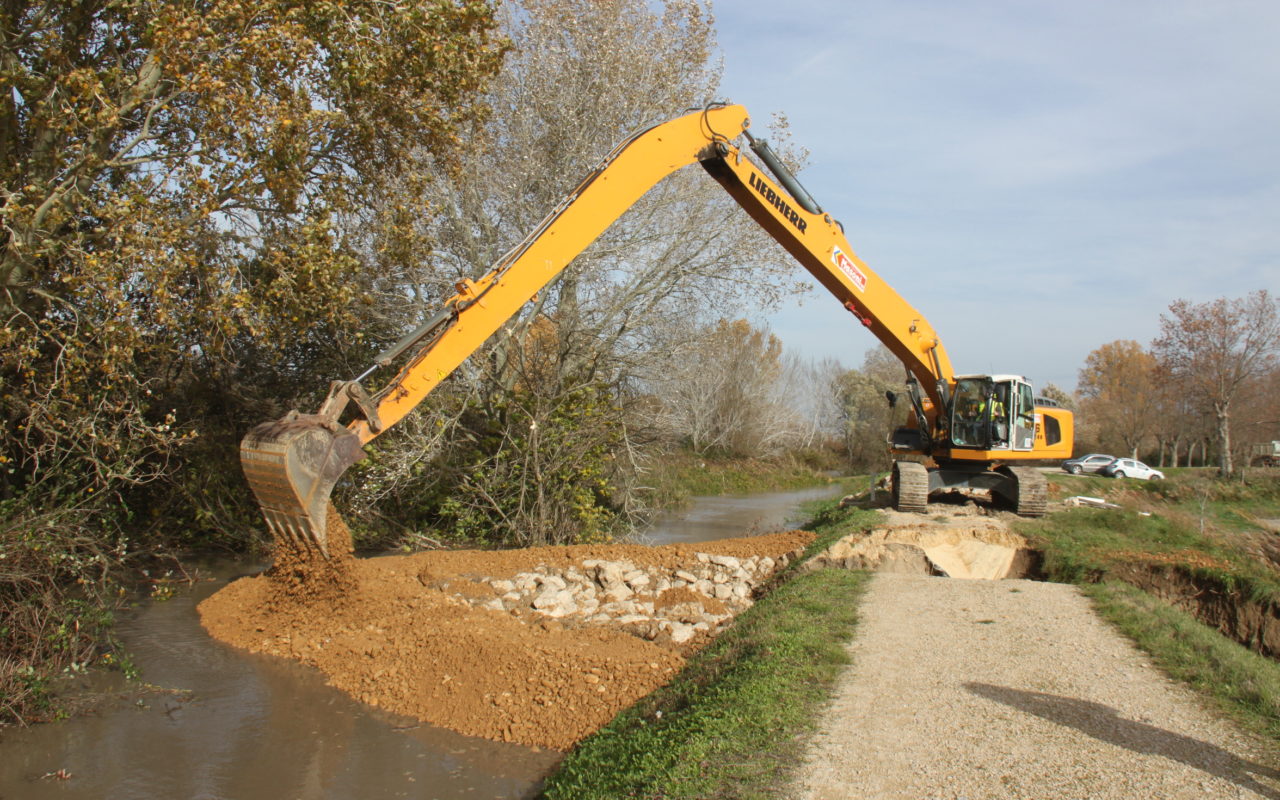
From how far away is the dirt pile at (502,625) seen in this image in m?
7.26

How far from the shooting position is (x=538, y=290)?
9.42 metres

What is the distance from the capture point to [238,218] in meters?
10.4

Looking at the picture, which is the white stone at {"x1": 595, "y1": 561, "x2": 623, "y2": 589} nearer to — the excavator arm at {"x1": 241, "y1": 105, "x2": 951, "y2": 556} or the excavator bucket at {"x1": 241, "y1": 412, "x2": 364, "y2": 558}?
the excavator arm at {"x1": 241, "y1": 105, "x2": 951, "y2": 556}

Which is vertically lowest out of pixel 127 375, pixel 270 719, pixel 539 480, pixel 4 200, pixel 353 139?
pixel 270 719

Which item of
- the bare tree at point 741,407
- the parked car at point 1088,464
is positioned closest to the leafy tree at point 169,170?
the bare tree at point 741,407

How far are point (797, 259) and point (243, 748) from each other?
8967mm

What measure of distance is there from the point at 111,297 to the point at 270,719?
A: 3838 mm

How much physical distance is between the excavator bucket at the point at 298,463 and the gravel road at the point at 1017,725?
446 cm

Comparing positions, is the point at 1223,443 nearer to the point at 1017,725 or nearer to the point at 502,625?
the point at 502,625

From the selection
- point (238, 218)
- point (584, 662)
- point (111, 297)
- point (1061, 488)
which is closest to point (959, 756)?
point (584, 662)

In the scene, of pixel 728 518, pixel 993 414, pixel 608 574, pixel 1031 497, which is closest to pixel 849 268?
pixel 993 414

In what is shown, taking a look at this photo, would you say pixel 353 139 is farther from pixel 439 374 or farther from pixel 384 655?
pixel 384 655

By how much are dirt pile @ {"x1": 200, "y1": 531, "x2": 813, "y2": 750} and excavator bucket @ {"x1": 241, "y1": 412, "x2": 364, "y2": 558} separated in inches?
48.5

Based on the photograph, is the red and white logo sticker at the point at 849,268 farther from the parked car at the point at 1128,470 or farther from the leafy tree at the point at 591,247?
the parked car at the point at 1128,470
